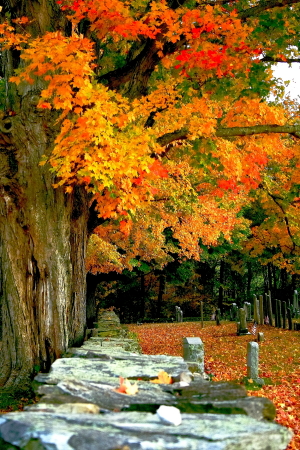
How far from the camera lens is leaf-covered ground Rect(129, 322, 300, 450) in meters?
8.39

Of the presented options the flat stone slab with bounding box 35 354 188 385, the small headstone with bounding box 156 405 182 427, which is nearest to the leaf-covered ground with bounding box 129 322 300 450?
the flat stone slab with bounding box 35 354 188 385

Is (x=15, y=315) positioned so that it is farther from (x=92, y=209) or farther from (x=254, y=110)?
(x=254, y=110)

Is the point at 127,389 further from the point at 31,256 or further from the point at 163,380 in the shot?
the point at 31,256

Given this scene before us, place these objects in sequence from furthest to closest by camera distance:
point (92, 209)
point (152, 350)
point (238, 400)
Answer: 1. point (152, 350)
2. point (92, 209)
3. point (238, 400)

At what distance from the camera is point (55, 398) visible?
338 centimetres

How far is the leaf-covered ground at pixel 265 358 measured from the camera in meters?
8.39

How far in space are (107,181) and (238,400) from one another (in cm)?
453

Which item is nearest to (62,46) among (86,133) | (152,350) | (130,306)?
(86,133)

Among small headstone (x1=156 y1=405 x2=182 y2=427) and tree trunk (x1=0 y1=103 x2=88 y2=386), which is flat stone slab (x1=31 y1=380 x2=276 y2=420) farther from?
tree trunk (x1=0 y1=103 x2=88 y2=386)

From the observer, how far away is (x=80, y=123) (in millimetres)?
7121

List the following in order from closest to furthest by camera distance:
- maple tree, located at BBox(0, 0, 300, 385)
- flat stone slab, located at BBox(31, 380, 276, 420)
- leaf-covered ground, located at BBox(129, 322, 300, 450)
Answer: flat stone slab, located at BBox(31, 380, 276, 420)
maple tree, located at BBox(0, 0, 300, 385)
leaf-covered ground, located at BBox(129, 322, 300, 450)

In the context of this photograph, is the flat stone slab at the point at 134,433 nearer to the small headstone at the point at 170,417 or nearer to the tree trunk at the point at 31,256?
the small headstone at the point at 170,417

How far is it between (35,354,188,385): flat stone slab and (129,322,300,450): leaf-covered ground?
242cm

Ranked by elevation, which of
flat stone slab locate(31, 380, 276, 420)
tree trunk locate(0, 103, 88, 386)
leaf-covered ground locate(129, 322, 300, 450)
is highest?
tree trunk locate(0, 103, 88, 386)
